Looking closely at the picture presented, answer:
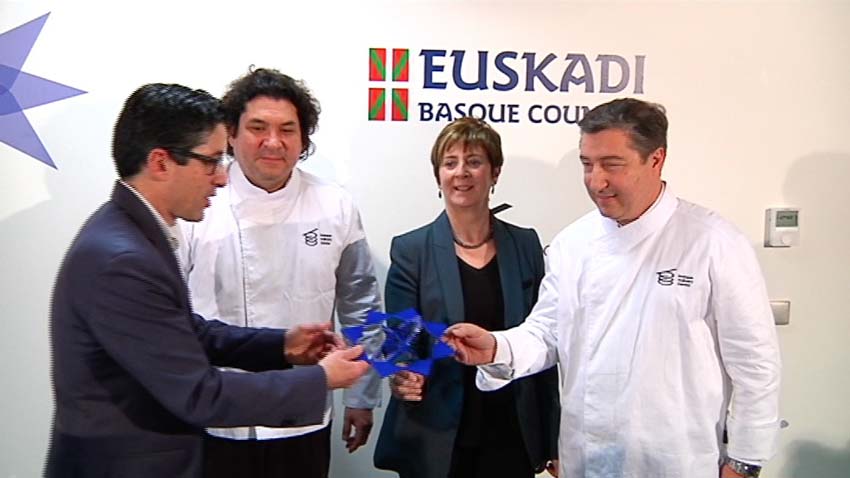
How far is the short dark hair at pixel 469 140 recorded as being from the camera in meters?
A: 2.14

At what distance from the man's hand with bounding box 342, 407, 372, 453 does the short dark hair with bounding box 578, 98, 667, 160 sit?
1.16 m

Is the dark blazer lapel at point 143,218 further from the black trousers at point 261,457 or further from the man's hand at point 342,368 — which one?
the black trousers at point 261,457

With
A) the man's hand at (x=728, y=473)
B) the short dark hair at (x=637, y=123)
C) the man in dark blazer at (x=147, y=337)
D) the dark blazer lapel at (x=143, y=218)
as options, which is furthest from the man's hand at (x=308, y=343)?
the man's hand at (x=728, y=473)

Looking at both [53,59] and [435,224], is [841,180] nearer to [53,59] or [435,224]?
[435,224]

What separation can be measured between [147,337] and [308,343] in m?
0.57

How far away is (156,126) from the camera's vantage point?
1362mm

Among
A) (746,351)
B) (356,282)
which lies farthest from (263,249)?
(746,351)

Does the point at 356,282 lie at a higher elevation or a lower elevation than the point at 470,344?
higher

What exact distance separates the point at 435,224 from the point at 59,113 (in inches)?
55.1

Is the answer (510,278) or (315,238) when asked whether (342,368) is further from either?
(510,278)

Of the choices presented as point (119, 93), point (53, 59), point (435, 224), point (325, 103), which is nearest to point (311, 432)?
point (435, 224)

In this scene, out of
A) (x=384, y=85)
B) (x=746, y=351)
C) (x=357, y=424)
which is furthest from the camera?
(x=384, y=85)

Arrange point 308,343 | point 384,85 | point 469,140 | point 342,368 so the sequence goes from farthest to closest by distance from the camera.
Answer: point 384,85 < point 469,140 < point 308,343 < point 342,368

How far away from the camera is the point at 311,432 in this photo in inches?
79.0
